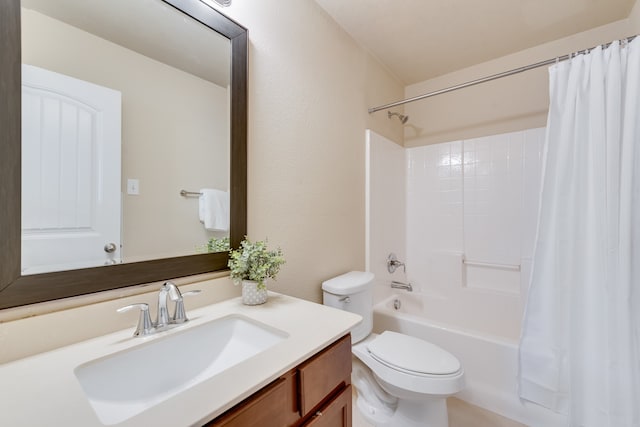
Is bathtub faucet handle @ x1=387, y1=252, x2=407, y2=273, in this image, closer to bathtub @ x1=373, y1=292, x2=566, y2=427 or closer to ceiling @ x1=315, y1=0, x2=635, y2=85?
bathtub @ x1=373, y1=292, x2=566, y2=427

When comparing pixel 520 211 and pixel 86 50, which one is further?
pixel 520 211

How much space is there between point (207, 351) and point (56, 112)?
2.64 feet

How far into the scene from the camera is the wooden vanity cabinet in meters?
0.56

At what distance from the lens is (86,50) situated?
2.64ft

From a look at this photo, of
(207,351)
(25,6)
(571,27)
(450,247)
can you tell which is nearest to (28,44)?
(25,6)

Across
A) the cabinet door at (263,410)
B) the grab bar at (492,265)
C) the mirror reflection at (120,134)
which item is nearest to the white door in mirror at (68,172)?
the mirror reflection at (120,134)

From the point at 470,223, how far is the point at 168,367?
231 cm

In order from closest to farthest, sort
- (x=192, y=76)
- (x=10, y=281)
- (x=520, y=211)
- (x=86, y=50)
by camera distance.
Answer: (x=10, y=281) < (x=86, y=50) < (x=192, y=76) < (x=520, y=211)

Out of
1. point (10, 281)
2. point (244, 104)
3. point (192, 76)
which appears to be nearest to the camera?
point (10, 281)

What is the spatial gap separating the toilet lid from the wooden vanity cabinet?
496 mm

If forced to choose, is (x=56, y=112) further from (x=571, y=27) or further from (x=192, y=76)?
(x=571, y=27)

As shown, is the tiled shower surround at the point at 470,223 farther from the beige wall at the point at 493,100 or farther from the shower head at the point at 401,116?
the shower head at the point at 401,116

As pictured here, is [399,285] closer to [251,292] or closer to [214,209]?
[251,292]

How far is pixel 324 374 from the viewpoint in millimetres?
764
